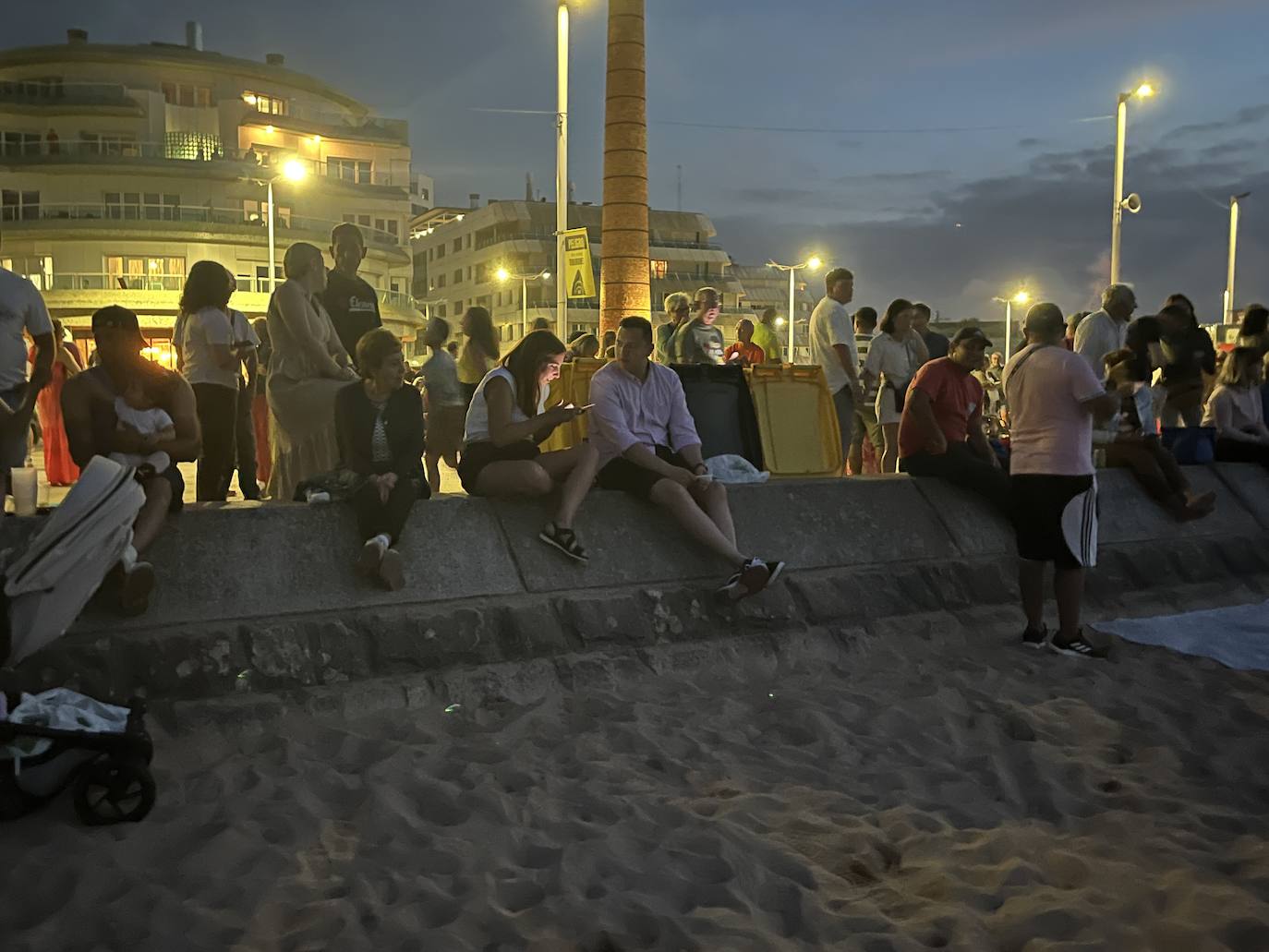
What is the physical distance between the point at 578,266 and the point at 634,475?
10.4 metres

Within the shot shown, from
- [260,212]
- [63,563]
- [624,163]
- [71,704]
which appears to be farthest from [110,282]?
[71,704]

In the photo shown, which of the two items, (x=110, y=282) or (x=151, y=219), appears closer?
(x=110, y=282)

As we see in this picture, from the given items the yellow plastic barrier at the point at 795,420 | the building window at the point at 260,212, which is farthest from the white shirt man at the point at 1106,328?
the building window at the point at 260,212

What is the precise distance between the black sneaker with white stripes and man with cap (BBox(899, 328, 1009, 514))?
170 centimetres

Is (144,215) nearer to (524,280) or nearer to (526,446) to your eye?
(524,280)

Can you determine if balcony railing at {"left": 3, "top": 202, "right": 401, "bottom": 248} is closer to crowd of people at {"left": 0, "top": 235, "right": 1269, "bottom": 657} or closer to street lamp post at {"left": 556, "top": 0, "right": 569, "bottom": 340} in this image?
street lamp post at {"left": 556, "top": 0, "right": 569, "bottom": 340}

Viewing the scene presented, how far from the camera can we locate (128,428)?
5.32 metres

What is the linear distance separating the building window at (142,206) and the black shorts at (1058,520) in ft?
144

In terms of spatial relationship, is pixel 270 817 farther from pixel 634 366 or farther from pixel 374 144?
pixel 374 144

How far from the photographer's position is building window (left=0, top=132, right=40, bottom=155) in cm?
4544

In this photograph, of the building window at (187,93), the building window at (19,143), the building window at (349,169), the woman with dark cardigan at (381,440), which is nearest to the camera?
the woman with dark cardigan at (381,440)

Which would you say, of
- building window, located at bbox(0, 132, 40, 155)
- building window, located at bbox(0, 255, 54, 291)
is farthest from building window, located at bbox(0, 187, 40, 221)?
building window, located at bbox(0, 132, 40, 155)

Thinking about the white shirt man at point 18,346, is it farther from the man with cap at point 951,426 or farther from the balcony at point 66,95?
the balcony at point 66,95

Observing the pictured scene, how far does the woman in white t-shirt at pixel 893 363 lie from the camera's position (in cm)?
925
